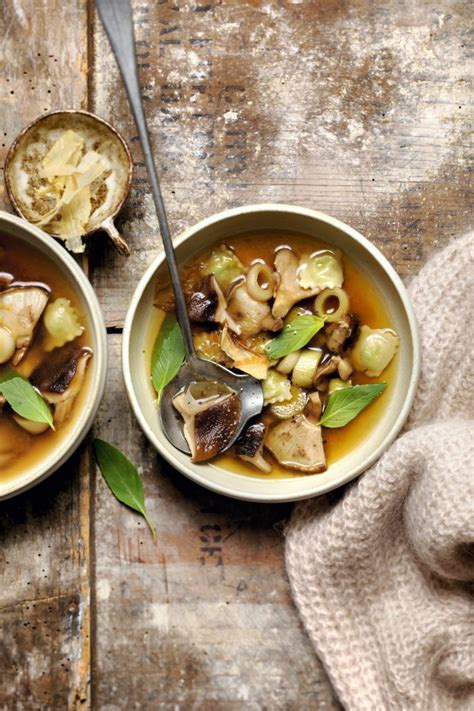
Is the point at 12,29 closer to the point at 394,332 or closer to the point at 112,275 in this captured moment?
the point at 112,275

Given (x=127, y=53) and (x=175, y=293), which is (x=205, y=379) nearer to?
(x=175, y=293)

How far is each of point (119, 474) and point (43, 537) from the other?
0.80ft

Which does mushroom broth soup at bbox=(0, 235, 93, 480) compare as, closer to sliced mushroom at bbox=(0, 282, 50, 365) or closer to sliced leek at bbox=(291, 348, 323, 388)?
sliced mushroom at bbox=(0, 282, 50, 365)

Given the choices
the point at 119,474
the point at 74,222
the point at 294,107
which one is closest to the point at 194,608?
the point at 119,474

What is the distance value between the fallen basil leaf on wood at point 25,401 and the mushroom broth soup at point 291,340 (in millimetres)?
279

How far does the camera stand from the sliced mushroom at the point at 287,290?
1876mm

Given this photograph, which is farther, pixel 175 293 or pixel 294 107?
pixel 294 107

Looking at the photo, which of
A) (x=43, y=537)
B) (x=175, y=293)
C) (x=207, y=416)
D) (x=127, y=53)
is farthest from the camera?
(x=43, y=537)

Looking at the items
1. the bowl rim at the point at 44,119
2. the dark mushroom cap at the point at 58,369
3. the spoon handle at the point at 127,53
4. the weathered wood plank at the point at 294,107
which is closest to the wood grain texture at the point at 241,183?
the weathered wood plank at the point at 294,107

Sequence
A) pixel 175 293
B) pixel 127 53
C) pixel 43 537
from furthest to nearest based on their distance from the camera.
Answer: pixel 43 537, pixel 175 293, pixel 127 53

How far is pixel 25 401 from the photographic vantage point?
1.80 metres

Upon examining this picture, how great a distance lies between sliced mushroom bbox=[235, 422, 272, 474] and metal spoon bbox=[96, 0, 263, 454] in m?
0.02

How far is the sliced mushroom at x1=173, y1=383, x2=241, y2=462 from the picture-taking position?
1862mm

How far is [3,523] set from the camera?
197 cm
